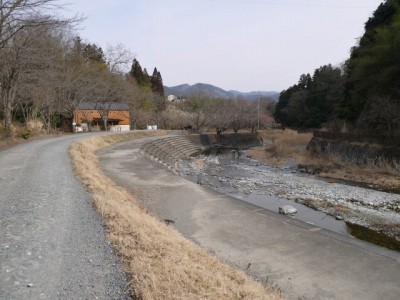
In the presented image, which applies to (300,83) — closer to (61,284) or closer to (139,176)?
(139,176)

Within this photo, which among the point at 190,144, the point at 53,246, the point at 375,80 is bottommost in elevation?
the point at 190,144

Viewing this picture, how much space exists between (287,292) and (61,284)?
3.44m

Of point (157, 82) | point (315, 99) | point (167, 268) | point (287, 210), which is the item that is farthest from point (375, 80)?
point (157, 82)

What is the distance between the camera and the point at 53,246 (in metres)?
4.94

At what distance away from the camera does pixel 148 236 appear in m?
5.64

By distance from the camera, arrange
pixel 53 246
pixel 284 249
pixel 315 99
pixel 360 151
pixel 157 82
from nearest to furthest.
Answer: pixel 53 246, pixel 284 249, pixel 360 151, pixel 315 99, pixel 157 82

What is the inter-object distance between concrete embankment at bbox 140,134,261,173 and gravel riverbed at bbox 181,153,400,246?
7422mm

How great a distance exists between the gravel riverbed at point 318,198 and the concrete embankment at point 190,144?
7.42 m

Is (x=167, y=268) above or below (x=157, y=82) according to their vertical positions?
below

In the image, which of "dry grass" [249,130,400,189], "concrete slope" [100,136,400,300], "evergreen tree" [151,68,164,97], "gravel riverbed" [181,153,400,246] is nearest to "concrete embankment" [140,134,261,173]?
"gravel riverbed" [181,153,400,246]

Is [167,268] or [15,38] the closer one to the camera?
[167,268]

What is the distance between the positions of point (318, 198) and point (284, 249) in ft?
22.7

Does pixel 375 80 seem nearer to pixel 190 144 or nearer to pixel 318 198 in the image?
pixel 318 198

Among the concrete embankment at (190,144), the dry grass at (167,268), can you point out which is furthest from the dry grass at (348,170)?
the dry grass at (167,268)
